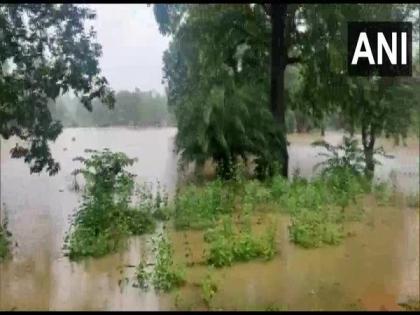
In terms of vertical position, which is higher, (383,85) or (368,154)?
(383,85)

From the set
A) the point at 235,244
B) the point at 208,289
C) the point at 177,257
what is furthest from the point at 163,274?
the point at 235,244

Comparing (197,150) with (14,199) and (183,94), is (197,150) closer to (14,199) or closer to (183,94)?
(183,94)

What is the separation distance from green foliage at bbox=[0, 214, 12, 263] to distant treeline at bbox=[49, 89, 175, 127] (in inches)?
25.4

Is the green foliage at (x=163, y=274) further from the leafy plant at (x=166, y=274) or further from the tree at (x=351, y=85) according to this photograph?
the tree at (x=351, y=85)

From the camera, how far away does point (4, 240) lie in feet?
9.84

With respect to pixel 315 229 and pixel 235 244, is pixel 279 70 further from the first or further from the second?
pixel 235 244

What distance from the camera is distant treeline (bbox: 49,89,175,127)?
9.87ft

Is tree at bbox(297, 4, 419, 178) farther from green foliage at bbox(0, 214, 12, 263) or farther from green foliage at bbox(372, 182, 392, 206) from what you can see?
green foliage at bbox(0, 214, 12, 263)

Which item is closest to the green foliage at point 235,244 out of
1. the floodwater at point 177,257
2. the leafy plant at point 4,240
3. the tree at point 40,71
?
the floodwater at point 177,257

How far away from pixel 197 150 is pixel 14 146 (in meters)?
1.00

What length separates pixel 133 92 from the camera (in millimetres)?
3025

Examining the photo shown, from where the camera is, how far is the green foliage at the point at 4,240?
9.75 ft

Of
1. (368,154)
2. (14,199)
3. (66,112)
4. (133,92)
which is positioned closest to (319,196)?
(368,154)

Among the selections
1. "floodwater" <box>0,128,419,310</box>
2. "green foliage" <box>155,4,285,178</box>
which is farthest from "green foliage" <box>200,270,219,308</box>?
"green foliage" <box>155,4,285,178</box>
